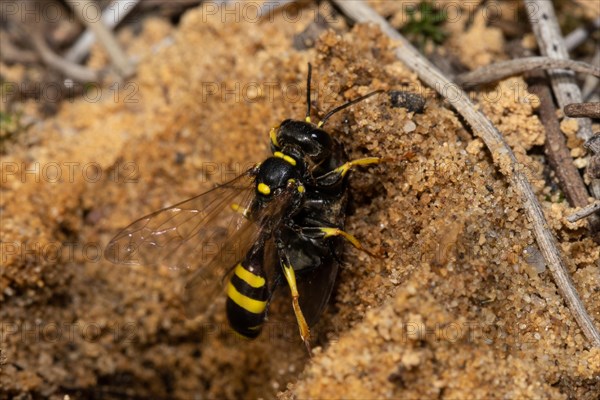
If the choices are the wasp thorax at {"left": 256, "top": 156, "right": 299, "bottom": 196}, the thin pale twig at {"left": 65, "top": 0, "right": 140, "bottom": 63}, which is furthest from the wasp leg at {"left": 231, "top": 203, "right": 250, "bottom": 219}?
the thin pale twig at {"left": 65, "top": 0, "right": 140, "bottom": 63}

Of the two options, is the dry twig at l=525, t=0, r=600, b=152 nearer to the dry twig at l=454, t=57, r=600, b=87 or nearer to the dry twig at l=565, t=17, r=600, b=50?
the dry twig at l=454, t=57, r=600, b=87

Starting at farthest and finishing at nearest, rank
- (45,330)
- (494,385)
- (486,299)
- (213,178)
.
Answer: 1. (213,178)
2. (45,330)
3. (486,299)
4. (494,385)

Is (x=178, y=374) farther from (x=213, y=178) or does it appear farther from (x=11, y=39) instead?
(x=11, y=39)

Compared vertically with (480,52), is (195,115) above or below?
below

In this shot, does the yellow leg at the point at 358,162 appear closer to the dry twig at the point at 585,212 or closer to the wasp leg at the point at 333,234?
the wasp leg at the point at 333,234

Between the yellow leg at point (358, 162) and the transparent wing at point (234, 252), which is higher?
the yellow leg at point (358, 162)

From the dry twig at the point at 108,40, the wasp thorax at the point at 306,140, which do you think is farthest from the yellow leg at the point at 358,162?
the dry twig at the point at 108,40

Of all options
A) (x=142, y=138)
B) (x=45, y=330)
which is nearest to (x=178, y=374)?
(x=45, y=330)

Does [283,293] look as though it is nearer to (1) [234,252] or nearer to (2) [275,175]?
(1) [234,252]
